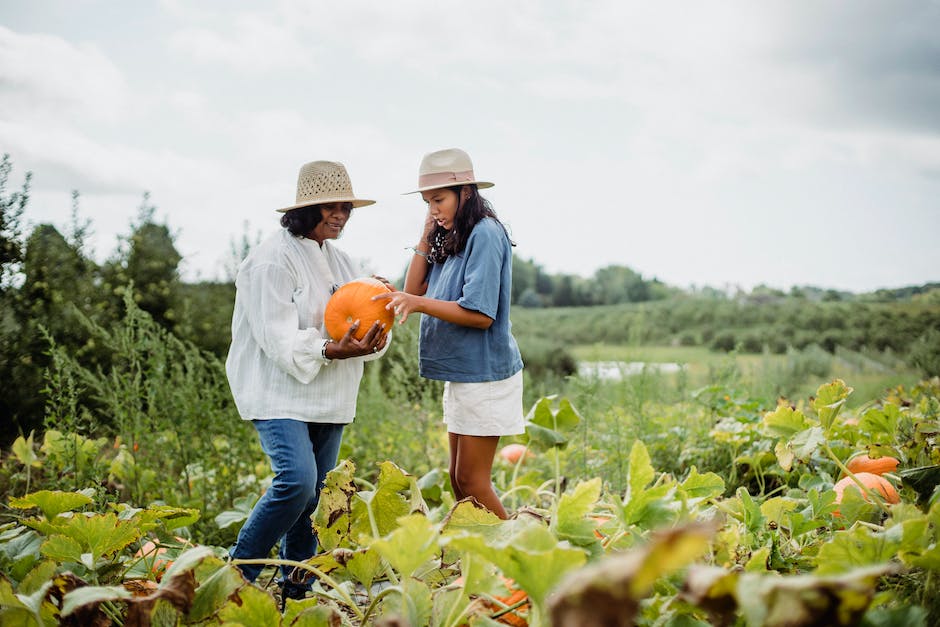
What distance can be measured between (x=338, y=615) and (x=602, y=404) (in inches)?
132

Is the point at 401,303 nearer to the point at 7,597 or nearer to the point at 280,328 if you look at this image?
the point at 280,328

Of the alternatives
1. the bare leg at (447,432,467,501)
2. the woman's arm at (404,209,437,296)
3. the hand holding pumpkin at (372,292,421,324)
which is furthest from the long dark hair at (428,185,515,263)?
the bare leg at (447,432,467,501)

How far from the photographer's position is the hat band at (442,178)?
2730 millimetres

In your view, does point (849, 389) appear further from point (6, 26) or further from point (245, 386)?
point (6, 26)

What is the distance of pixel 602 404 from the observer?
437cm

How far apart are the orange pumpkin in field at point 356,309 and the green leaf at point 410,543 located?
149 centimetres

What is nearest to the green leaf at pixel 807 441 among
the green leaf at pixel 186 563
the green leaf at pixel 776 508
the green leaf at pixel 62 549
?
the green leaf at pixel 776 508

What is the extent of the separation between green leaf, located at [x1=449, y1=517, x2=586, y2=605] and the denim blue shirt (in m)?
1.65

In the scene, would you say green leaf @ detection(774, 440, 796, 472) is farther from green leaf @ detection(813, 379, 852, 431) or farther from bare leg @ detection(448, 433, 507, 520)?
bare leg @ detection(448, 433, 507, 520)

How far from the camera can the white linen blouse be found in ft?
7.98

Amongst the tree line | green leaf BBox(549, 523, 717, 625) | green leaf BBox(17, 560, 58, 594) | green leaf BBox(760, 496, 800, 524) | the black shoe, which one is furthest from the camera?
the tree line

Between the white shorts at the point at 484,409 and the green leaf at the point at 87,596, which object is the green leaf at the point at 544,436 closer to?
the white shorts at the point at 484,409

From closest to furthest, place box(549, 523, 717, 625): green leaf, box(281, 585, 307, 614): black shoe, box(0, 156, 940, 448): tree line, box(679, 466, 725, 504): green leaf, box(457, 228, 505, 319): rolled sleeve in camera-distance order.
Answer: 1. box(549, 523, 717, 625): green leaf
2. box(679, 466, 725, 504): green leaf
3. box(281, 585, 307, 614): black shoe
4. box(457, 228, 505, 319): rolled sleeve
5. box(0, 156, 940, 448): tree line

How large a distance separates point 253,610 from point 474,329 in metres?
1.66
